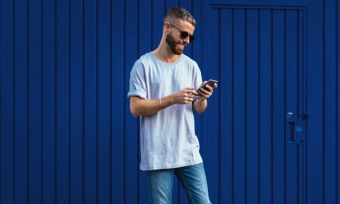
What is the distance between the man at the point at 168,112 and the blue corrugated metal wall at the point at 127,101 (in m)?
1.32

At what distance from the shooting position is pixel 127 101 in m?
5.46

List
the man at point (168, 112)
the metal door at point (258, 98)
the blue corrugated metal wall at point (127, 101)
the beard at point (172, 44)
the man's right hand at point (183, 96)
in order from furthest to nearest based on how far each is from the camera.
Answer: the metal door at point (258, 98) < the blue corrugated metal wall at point (127, 101) < the beard at point (172, 44) < the man at point (168, 112) < the man's right hand at point (183, 96)

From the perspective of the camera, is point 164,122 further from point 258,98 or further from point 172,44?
point 258,98

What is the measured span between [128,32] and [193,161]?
1744 millimetres

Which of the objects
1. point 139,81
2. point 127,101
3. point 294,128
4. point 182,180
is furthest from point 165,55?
point 294,128

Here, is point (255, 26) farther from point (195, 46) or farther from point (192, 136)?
point (192, 136)

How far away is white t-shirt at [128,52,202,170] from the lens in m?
4.05

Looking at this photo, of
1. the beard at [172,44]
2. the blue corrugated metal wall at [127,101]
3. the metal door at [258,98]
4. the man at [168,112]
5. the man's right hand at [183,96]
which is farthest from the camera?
the metal door at [258,98]

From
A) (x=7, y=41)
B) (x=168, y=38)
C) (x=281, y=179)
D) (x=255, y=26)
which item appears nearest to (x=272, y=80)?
(x=255, y=26)

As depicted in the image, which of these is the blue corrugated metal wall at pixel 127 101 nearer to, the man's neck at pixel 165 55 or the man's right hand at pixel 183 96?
the man's neck at pixel 165 55

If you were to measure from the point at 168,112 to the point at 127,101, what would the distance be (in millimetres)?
1420

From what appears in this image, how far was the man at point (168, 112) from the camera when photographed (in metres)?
4.05

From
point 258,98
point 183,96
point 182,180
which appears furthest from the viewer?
point 258,98

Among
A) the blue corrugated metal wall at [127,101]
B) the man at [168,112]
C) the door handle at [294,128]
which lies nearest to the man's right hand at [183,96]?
the man at [168,112]
